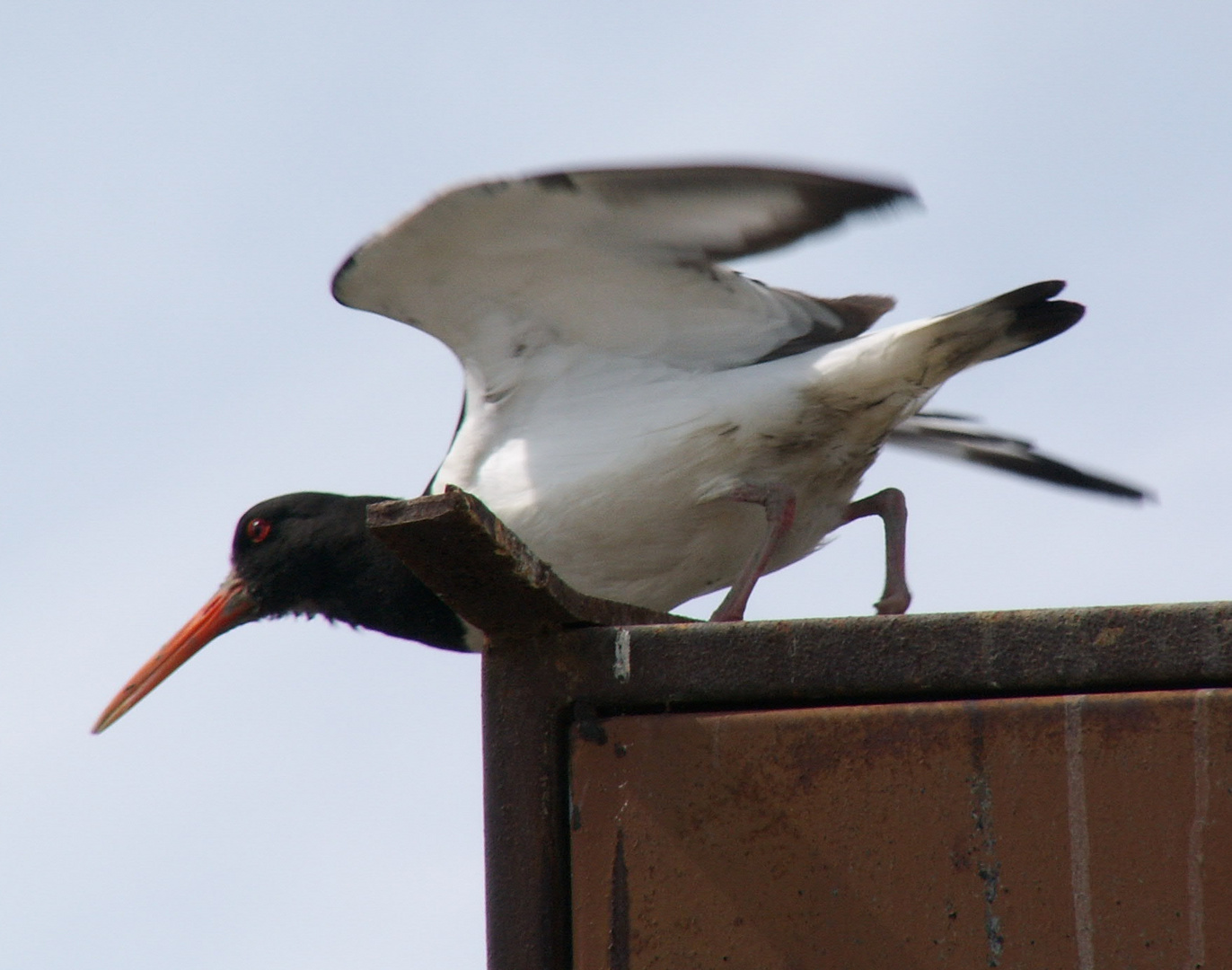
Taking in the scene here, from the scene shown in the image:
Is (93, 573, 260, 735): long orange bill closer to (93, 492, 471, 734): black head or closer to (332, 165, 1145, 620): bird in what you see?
(93, 492, 471, 734): black head

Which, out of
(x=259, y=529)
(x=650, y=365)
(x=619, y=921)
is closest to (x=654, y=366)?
(x=650, y=365)

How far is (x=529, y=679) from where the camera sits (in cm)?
318

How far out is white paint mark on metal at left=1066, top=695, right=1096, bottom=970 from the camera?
2762 mm

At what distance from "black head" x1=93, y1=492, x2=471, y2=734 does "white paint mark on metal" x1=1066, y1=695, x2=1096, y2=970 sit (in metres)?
3.85

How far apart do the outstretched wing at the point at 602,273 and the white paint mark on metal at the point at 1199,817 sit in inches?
96.2

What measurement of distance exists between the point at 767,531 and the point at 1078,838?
9.64ft

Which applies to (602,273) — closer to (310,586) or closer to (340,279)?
(340,279)

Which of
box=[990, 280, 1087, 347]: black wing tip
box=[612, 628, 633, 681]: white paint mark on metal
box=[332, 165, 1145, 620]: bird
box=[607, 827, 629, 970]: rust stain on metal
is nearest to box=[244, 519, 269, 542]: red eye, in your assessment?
box=[332, 165, 1145, 620]: bird

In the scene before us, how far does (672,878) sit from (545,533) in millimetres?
2825

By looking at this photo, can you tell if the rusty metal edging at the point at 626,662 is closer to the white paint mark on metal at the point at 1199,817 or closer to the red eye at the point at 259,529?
the white paint mark on metal at the point at 1199,817

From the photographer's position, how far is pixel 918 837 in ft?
9.45

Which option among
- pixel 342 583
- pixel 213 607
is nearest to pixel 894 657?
pixel 342 583

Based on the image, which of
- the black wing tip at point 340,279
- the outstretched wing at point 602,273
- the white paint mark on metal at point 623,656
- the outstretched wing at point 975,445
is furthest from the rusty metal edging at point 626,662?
the outstretched wing at point 975,445

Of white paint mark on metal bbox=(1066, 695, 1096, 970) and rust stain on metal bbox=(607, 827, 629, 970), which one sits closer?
white paint mark on metal bbox=(1066, 695, 1096, 970)
